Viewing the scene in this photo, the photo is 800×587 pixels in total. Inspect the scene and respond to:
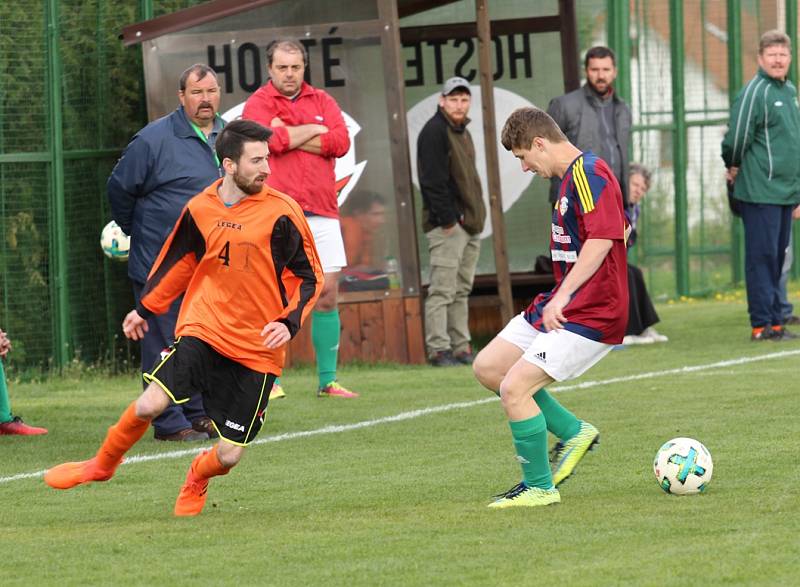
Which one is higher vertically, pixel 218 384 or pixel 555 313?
pixel 555 313

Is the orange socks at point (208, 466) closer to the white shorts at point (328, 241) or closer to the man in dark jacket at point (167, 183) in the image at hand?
the man in dark jacket at point (167, 183)

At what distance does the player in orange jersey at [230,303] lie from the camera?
23.2 ft

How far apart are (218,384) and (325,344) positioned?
4.07m

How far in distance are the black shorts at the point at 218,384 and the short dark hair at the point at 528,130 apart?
145cm

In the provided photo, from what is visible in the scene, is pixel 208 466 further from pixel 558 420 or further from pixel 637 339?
pixel 637 339

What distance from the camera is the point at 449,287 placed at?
43.5 ft

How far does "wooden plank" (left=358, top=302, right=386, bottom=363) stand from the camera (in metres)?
13.4

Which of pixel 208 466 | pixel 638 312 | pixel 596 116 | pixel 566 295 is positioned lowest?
pixel 638 312

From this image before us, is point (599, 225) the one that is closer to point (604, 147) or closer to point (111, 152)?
point (604, 147)

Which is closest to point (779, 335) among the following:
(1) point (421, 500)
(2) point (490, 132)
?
(2) point (490, 132)

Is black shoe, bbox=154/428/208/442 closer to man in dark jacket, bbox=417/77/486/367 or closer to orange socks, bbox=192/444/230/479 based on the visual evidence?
orange socks, bbox=192/444/230/479

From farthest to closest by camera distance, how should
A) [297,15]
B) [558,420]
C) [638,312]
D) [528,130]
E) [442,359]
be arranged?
[638,312], [297,15], [442,359], [558,420], [528,130]

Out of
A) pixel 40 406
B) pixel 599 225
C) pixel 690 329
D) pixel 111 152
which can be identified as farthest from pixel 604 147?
pixel 599 225

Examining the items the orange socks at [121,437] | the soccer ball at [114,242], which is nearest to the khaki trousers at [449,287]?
the soccer ball at [114,242]
